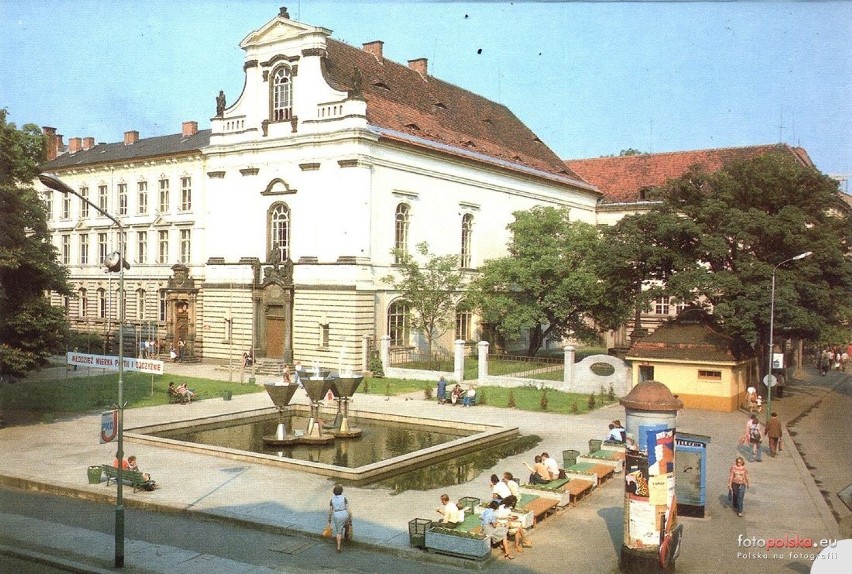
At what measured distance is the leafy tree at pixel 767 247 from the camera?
116 feet

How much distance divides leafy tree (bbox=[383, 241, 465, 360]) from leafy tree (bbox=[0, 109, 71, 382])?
20.3m

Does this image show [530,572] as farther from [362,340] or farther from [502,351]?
[502,351]

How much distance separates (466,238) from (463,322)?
5655 mm

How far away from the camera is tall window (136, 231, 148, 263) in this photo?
59.1m

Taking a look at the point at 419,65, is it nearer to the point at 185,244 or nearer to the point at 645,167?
the point at 185,244

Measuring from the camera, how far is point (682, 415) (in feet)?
110

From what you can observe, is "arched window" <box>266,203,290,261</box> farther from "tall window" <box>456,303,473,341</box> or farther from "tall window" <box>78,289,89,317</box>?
"tall window" <box>78,289,89,317</box>

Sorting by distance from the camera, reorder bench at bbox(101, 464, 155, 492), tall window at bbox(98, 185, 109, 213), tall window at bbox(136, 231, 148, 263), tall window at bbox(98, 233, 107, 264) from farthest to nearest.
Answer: tall window at bbox(98, 233, 107, 264)
tall window at bbox(98, 185, 109, 213)
tall window at bbox(136, 231, 148, 263)
bench at bbox(101, 464, 155, 492)

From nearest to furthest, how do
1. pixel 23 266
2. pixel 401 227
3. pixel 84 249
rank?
pixel 23 266
pixel 401 227
pixel 84 249

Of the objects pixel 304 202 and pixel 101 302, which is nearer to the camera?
pixel 304 202

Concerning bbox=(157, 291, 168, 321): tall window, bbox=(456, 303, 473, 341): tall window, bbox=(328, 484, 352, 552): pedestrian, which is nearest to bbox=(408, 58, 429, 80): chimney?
bbox=(456, 303, 473, 341): tall window

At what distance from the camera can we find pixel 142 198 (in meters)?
59.6

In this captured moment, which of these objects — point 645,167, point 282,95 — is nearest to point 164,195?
point 282,95

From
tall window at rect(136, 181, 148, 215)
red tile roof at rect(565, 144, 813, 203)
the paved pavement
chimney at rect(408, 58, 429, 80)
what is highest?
chimney at rect(408, 58, 429, 80)
